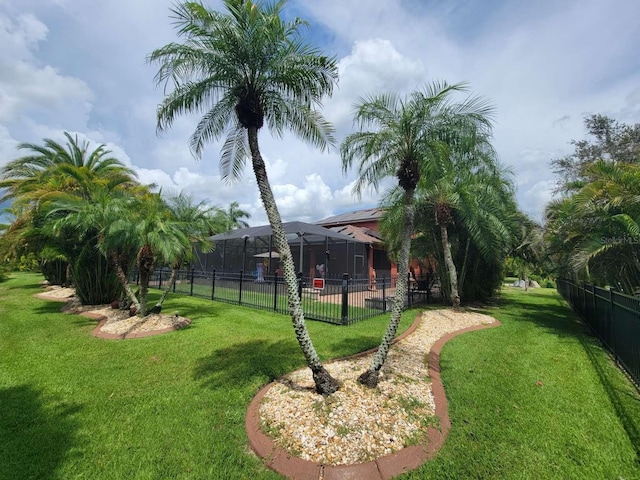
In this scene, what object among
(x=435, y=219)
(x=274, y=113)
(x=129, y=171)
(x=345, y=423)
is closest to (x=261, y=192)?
(x=274, y=113)

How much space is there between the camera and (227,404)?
159 inches

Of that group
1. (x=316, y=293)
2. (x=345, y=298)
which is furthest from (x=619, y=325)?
(x=316, y=293)

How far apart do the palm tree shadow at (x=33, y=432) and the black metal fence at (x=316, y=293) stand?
6.34m

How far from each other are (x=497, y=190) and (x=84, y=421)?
13575mm

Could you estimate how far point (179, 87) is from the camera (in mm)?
4734

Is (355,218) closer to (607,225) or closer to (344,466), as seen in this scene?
(607,225)

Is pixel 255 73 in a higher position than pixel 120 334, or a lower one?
higher

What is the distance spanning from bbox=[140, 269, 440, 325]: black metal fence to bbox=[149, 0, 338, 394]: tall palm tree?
16.0 feet

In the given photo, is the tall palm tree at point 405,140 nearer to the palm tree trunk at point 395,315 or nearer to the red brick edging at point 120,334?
the palm tree trunk at point 395,315

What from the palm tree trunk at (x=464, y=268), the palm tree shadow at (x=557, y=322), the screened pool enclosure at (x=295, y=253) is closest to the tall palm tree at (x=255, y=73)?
the palm tree shadow at (x=557, y=322)

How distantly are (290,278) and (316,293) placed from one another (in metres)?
6.64

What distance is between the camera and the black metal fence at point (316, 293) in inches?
377

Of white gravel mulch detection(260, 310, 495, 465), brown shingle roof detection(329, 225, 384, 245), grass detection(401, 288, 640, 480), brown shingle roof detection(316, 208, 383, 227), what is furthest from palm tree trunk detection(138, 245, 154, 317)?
brown shingle roof detection(316, 208, 383, 227)

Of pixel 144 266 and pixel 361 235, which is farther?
pixel 361 235
